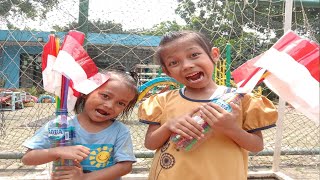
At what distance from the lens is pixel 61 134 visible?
109 centimetres

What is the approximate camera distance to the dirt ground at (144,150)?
2678mm

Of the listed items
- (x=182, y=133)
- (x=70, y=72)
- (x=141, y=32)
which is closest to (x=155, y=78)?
(x=141, y=32)

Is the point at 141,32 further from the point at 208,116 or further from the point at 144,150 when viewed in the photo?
the point at 208,116

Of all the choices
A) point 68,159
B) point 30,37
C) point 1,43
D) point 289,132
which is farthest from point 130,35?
point 289,132

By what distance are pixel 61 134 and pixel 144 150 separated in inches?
78.4

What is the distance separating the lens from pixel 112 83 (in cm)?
121

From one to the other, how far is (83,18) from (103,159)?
1443 mm

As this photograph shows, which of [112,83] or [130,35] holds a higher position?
[130,35]

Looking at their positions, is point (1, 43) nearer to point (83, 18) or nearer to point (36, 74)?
point (36, 74)

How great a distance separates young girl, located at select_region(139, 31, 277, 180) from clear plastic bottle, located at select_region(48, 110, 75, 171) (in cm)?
23

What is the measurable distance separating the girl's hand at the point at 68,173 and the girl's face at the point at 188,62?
→ 1.35 ft

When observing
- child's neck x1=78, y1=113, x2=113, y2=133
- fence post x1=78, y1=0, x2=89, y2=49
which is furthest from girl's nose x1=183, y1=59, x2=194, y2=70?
fence post x1=78, y1=0, x2=89, y2=49

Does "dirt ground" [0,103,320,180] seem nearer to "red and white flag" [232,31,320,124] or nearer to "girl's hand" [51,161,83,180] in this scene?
"girl's hand" [51,161,83,180]

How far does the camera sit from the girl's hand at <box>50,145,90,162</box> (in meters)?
1.06
